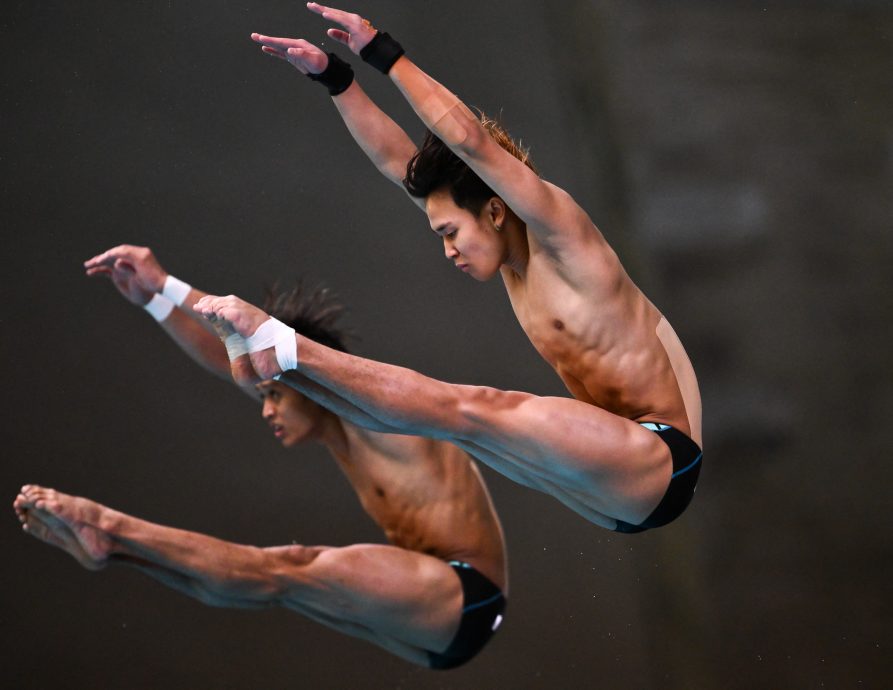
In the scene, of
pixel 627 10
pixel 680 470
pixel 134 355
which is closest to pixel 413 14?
pixel 627 10

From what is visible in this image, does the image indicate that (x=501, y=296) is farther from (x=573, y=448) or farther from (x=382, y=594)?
(x=573, y=448)

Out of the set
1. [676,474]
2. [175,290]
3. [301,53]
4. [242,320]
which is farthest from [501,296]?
[242,320]

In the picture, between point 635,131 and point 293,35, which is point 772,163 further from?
point 293,35

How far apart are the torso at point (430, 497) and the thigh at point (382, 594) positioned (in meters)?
0.12

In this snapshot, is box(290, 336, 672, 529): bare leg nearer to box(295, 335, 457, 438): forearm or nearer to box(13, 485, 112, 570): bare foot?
box(295, 335, 457, 438): forearm

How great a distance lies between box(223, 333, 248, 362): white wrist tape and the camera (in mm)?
1965

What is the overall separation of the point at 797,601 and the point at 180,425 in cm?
228

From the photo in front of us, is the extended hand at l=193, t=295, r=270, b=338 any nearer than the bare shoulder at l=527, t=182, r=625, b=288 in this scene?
Yes

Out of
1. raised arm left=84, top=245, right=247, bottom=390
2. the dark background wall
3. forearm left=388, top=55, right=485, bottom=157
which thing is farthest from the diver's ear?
the dark background wall

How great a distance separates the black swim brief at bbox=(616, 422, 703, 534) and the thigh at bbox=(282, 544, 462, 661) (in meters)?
0.65

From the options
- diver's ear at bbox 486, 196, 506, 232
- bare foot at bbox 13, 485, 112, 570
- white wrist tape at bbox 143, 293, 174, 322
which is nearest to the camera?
bare foot at bbox 13, 485, 112, 570

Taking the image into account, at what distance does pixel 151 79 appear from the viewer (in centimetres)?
382

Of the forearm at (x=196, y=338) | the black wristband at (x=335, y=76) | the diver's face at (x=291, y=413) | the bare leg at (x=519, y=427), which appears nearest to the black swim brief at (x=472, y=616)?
the diver's face at (x=291, y=413)

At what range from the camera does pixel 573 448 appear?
2098 mm
